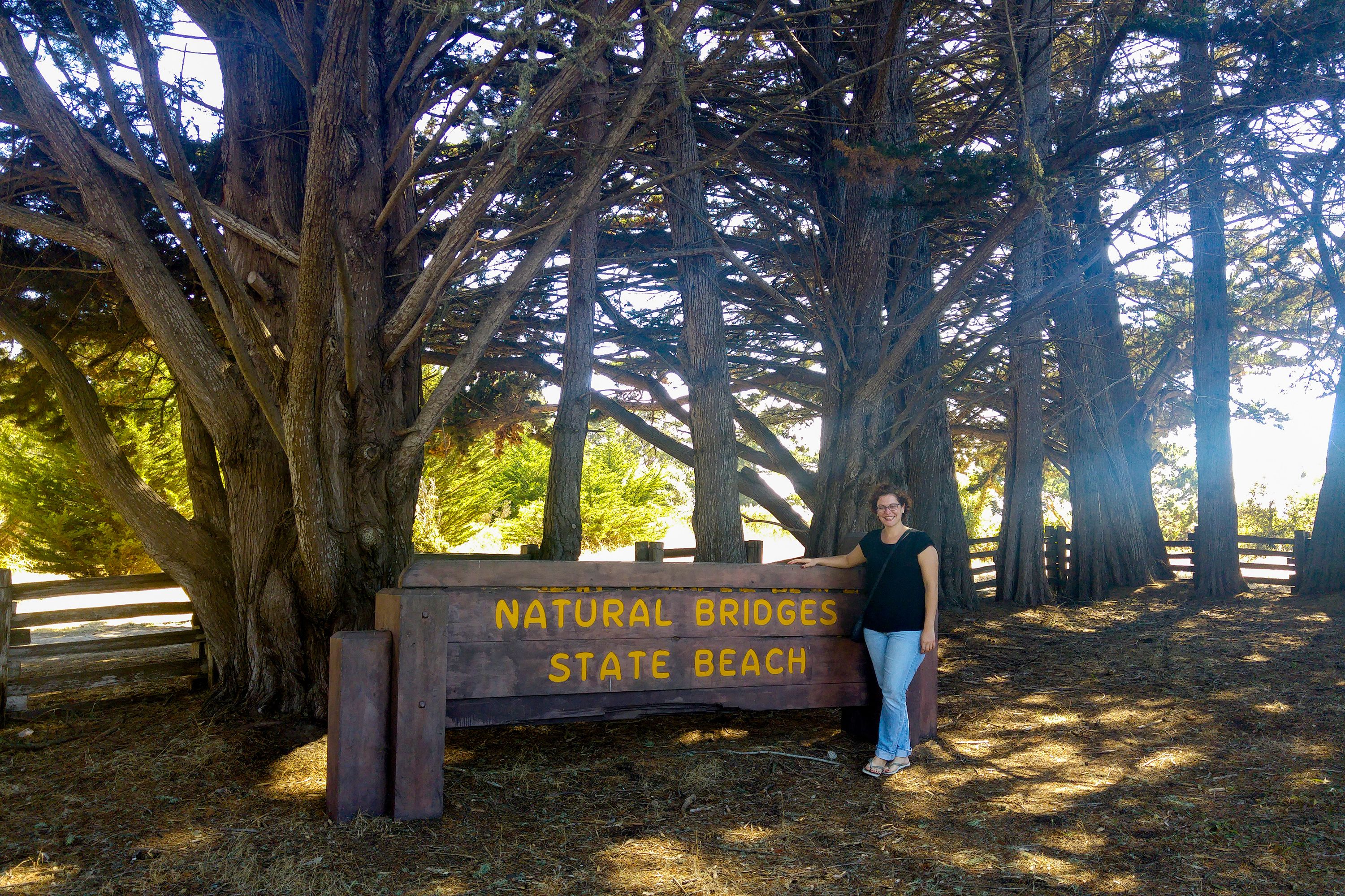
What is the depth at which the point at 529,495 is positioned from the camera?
95.7 ft

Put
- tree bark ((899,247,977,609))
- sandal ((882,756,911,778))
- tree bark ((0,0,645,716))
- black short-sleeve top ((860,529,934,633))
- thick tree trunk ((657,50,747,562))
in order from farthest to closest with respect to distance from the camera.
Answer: tree bark ((899,247,977,609)) < thick tree trunk ((657,50,747,562)) < tree bark ((0,0,645,716)) < black short-sleeve top ((860,529,934,633)) < sandal ((882,756,911,778))

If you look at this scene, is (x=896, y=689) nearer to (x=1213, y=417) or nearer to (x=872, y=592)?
(x=872, y=592)

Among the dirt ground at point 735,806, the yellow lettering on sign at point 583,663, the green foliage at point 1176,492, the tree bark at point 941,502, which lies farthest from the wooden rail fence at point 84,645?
the green foliage at point 1176,492

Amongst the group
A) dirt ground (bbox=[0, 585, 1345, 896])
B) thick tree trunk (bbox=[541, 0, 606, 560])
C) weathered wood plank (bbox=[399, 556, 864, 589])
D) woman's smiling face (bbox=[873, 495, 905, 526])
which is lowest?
dirt ground (bbox=[0, 585, 1345, 896])

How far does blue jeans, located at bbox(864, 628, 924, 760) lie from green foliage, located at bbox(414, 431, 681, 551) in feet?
44.7

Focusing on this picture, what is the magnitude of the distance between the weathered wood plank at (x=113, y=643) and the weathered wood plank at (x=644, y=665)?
431cm

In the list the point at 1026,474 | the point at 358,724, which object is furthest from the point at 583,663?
the point at 1026,474

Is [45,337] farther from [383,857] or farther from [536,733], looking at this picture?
[383,857]

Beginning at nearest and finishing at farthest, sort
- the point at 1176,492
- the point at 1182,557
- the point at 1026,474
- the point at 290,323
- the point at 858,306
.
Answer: the point at 290,323 < the point at 858,306 < the point at 1026,474 < the point at 1182,557 < the point at 1176,492

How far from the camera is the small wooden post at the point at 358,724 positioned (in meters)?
4.36

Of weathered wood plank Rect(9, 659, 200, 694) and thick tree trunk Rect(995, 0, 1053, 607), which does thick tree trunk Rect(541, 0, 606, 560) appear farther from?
thick tree trunk Rect(995, 0, 1053, 607)

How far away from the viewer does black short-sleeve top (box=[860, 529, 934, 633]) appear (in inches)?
215

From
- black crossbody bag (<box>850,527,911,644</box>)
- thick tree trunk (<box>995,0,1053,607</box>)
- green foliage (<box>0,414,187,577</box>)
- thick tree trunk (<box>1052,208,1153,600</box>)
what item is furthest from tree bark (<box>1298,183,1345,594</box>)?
green foliage (<box>0,414,187,577</box>)

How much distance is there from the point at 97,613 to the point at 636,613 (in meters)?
5.40
